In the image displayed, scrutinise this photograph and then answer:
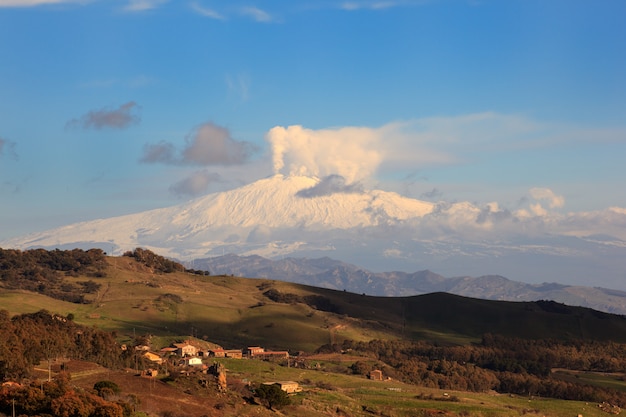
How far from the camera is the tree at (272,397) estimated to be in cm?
8450

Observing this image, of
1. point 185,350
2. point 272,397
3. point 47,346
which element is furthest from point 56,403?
point 185,350

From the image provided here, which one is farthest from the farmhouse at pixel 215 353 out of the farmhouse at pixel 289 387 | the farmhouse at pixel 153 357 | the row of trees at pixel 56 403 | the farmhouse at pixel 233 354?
the row of trees at pixel 56 403

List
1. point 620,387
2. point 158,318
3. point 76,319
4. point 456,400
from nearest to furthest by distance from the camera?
point 456,400
point 620,387
point 76,319
point 158,318

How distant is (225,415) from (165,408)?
16.8 ft

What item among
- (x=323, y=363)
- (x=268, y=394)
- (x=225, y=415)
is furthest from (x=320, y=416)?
(x=323, y=363)

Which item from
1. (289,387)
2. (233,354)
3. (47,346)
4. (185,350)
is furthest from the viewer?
(233,354)

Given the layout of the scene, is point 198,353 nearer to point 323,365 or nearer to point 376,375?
point 323,365

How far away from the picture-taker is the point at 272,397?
85.1 m

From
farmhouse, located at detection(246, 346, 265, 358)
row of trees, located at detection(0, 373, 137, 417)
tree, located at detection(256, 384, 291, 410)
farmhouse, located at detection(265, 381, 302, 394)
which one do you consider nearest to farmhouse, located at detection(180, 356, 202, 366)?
farmhouse, located at detection(265, 381, 302, 394)

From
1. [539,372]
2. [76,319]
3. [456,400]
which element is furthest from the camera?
[76,319]

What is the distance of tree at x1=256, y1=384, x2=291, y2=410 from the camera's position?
84500mm

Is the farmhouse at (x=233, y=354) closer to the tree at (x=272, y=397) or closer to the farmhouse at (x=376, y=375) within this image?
the farmhouse at (x=376, y=375)

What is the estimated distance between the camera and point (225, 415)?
247 ft

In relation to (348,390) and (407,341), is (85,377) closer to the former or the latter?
(348,390)
